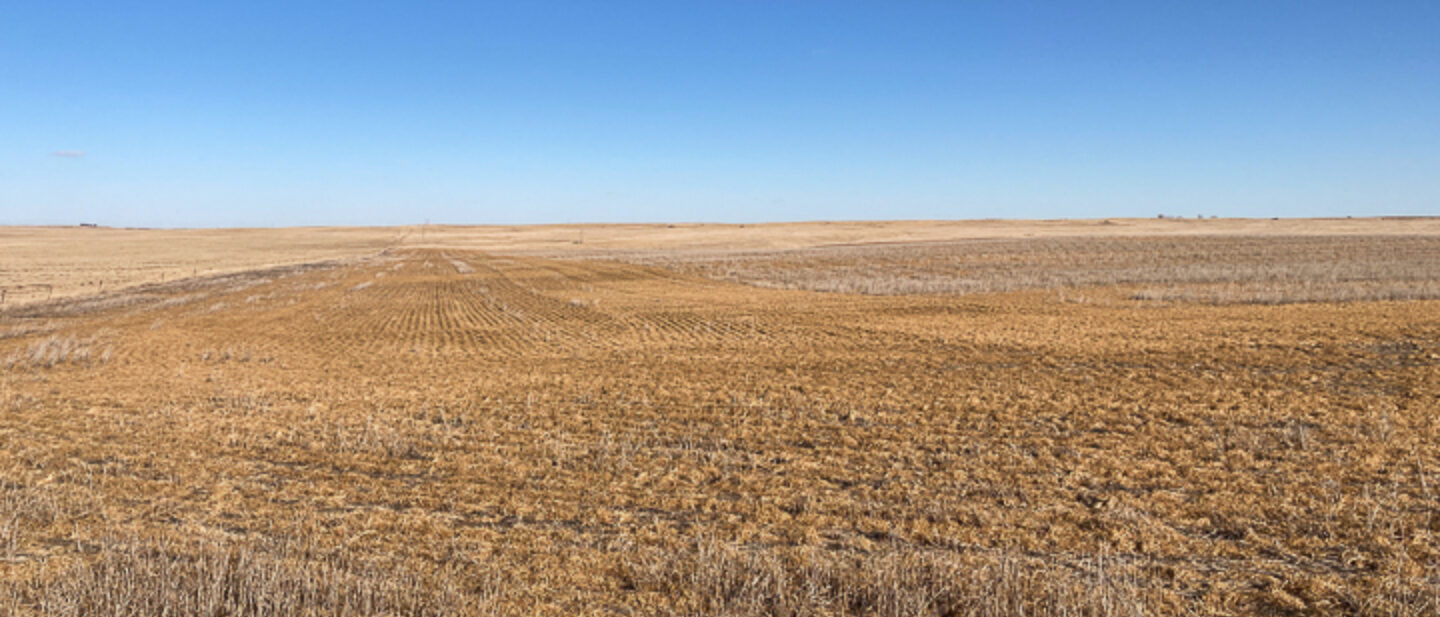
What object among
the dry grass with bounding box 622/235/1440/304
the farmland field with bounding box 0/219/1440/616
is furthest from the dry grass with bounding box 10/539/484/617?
the dry grass with bounding box 622/235/1440/304

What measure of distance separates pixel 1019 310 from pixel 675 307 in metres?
10.6

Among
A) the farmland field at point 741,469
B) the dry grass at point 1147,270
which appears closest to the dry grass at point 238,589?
the farmland field at point 741,469

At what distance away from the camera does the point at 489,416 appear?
35.6ft

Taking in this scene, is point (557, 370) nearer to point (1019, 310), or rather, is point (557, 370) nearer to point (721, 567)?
point (721, 567)

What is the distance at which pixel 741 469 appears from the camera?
8156 mm

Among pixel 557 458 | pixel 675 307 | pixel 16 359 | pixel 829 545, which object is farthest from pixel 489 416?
pixel 675 307

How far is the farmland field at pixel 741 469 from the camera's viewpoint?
5.18 meters

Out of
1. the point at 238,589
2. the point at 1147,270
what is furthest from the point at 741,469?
the point at 1147,270

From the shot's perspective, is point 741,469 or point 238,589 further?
point 741,469

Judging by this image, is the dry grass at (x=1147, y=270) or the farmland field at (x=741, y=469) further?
the dry grass at (x=1147, y=270)

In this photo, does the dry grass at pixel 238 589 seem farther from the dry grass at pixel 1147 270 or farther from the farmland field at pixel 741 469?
the dry grass at pixel 1147 270

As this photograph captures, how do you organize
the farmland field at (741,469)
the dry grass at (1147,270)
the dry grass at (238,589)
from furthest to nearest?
the dry grass at (1147,270) < the farmland field at (741,469) < the dry grass at (238,589)

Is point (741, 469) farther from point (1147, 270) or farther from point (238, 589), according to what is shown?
point (1147, 270)

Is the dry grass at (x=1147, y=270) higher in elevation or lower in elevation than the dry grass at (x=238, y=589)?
Result: higher
